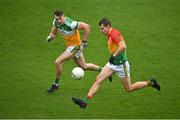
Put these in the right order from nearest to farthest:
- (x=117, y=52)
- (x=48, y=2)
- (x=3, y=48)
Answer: (x=117, y=52) < (x=3, y=48) < (x=48, y=2)

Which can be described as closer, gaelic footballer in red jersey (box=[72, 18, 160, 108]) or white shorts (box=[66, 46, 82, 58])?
gaelic footballer in red jersey (box=[72, 18, 160, 108])

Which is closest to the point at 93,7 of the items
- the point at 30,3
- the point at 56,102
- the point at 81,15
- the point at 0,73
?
the point at 81,15

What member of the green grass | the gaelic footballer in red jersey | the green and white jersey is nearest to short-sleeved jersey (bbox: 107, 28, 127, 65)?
the gaelic footballer in red jersey

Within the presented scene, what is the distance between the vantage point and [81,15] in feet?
69.7

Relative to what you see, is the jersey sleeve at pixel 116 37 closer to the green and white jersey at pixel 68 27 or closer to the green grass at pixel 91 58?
the green and white jersey at pixel 68 27

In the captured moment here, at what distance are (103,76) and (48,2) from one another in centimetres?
914

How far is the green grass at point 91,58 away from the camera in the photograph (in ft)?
47.8

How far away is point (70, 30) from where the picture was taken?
50.6ft

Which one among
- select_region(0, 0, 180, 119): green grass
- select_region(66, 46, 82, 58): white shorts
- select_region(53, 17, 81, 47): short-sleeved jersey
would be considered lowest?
select_region(0, 0, 180, 119): green grass

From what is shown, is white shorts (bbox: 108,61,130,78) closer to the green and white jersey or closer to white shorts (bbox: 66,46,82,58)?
white shorts (bbox: 66,46,82,58)

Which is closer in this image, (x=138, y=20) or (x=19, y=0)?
(x=138, y=20)

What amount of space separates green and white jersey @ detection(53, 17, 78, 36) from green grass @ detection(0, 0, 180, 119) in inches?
66.7

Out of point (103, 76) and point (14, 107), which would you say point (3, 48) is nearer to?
point (14, 107)

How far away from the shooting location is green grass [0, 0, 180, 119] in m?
14.6
